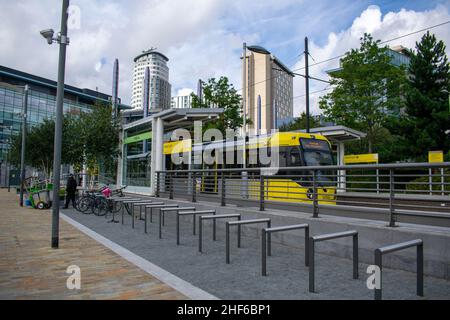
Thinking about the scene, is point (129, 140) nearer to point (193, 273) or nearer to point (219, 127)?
point (219, 127)

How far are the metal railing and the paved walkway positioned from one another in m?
3.40

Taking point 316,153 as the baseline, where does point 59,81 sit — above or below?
above

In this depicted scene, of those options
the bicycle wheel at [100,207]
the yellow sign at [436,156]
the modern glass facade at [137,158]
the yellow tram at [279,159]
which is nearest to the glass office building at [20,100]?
the modern glass facade at [137,158]

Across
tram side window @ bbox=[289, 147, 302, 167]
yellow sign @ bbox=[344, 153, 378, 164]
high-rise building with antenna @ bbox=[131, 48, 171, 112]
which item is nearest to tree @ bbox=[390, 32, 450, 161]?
yellow sign @ bbox=[344, 153, 378, 164]

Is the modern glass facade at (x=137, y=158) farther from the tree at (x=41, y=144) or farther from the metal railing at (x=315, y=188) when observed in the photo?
the tree at (x=41, y=144)

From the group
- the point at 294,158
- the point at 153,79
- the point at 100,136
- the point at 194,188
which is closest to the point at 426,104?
the point at 294,158

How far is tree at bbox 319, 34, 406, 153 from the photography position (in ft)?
81.0

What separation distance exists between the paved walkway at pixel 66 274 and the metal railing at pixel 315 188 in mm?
3403

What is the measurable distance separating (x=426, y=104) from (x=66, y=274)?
23.2m

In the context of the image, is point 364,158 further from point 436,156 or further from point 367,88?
point 367,88

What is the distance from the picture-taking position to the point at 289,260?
22.4 ft

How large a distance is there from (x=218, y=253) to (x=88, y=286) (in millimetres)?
2947

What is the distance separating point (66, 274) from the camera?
569cm

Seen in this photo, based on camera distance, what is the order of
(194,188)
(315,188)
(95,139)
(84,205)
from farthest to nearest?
(95,139)
(84,205)
(194,188)
(315,188)
